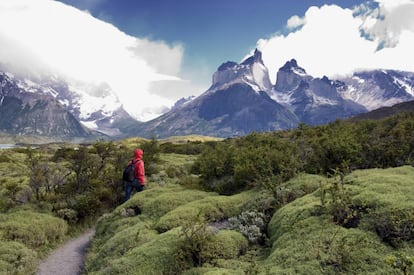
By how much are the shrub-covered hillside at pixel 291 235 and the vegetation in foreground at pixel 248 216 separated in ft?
0.12

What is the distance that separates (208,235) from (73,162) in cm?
1778

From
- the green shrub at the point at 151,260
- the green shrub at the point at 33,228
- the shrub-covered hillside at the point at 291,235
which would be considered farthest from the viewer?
the green shrub at the point at 33,228

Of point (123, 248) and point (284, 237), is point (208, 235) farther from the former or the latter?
point (123, 248)

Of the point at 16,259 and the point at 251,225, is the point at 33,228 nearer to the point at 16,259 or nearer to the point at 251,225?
the point at 16,259

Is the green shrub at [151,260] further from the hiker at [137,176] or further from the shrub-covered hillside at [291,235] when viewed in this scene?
the hiker at [137,176]

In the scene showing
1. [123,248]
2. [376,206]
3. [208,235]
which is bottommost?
[123,248]

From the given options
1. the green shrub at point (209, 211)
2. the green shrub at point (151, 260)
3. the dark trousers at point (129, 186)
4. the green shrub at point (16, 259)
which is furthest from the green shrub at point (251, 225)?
the dark trousers at point (129, 186)

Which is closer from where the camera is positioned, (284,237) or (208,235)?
(284,237)

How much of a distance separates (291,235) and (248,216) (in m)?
3.26

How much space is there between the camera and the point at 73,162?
25.7 meters

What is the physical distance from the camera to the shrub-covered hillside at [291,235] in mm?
8516

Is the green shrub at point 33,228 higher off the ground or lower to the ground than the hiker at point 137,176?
lower

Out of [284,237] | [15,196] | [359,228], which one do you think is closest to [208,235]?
[284,237]

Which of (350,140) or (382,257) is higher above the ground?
(350,140)
